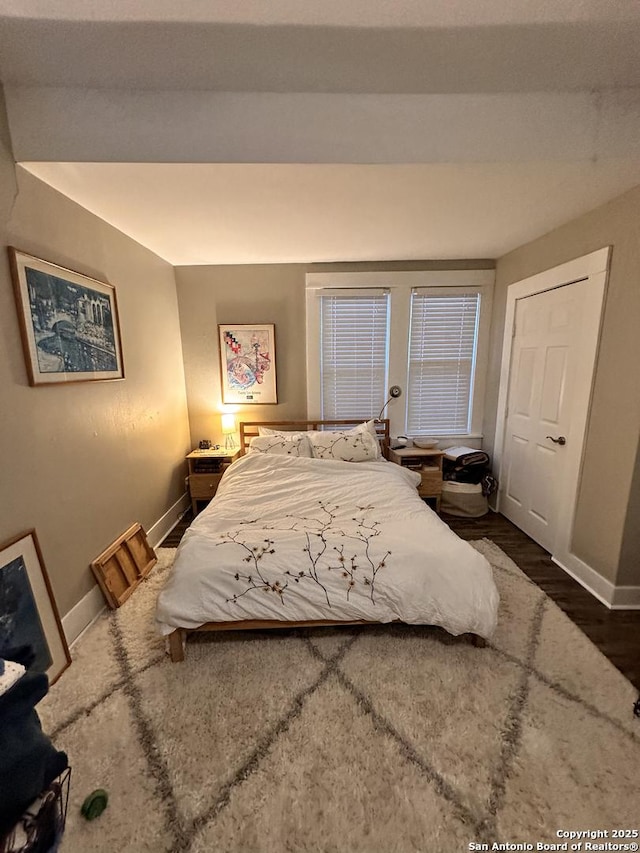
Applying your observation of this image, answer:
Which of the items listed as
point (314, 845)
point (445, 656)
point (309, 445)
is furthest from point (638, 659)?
point (309, 445)

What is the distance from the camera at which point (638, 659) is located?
5.39 feet

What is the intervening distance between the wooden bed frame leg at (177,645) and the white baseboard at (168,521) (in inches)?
46.8

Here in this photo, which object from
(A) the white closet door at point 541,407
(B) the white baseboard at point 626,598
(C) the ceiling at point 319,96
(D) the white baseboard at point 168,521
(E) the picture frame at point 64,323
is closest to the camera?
(C) the ceiling at point 319,96

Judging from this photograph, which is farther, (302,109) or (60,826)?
(302,109)

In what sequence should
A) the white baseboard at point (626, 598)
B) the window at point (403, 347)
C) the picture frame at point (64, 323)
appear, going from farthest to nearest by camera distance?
the window at point (403, 347)
the white baseboard at point (626, 598)
the picture frame at point (64, 323)

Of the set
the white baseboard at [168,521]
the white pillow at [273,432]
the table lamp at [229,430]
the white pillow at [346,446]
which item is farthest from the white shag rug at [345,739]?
the table lamp at [229,430]

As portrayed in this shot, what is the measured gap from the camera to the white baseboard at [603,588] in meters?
1.98

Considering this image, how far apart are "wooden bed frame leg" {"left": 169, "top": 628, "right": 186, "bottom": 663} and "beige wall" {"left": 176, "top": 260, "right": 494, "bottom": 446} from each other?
2.18 m

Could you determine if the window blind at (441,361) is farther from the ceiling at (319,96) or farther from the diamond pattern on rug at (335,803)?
the diamond pattern on rug at (335,803)

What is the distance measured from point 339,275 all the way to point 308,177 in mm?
1570

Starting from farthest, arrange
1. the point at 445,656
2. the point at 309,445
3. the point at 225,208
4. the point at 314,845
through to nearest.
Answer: the point at 309,445, the point at 225,208, the point at 445,656, the point at 314,845

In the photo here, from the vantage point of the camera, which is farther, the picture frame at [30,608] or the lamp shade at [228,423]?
the lamp shade at [228,423]

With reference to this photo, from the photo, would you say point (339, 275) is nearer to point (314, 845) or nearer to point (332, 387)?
point (332, 387)

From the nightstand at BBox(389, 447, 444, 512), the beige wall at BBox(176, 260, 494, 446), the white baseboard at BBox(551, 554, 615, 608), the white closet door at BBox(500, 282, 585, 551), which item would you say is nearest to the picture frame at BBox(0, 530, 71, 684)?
the beige wall at BBox(176, 260, 494, 446)
